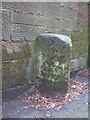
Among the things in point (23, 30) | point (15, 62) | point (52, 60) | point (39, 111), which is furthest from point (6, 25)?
point (39, 111)

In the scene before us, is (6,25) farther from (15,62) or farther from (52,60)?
(52,60)

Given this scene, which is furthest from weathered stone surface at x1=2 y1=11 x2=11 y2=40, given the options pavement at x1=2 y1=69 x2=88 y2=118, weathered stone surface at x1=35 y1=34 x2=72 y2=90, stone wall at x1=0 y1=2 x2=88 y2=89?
pavement at x1=2 y1=69 x2=88 y2=118

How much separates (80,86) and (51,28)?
1.11 m

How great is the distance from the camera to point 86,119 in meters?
3.16

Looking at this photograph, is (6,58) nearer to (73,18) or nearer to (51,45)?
(51,45)

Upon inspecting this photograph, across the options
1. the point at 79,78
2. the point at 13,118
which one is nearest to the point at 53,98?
the point at 13,118

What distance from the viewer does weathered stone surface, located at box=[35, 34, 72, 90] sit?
12.5 feet

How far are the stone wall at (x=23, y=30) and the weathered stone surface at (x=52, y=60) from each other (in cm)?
21

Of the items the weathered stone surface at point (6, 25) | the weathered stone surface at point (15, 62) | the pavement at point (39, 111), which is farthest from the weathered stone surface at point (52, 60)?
the weathered stone surface at point (6, 25)

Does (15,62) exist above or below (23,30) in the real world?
below

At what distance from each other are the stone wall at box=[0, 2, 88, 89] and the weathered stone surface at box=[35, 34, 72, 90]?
0.70 feet

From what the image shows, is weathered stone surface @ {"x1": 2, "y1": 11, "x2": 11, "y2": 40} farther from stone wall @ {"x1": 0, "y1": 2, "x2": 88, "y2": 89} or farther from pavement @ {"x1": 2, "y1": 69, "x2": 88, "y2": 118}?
pavement @ {"x1": 2, "y1": 69, "x2": 88, "y2": 118}

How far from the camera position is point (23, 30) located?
12.6 ft

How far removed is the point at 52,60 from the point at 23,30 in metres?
0.57
